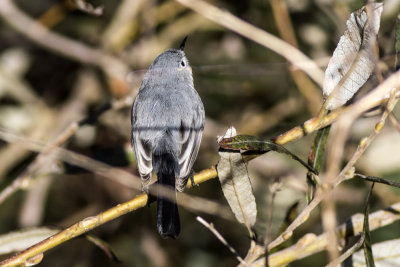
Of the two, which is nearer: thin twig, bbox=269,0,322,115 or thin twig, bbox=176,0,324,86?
thin twig, bbox=176,0,324,86

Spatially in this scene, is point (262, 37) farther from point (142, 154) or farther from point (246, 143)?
point (246, 143)

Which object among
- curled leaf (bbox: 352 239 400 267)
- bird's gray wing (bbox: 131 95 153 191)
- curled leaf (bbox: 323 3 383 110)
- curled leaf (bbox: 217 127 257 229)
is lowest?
curled leaf (bbox: 352 239 400 267)

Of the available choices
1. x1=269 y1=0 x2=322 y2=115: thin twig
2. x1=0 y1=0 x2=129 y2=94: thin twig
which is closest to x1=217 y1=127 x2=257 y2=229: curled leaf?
x1=269 y1=0 x2=322 y2=115: thin twig

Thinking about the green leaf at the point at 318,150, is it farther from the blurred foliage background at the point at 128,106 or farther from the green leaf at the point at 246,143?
the blurred foliage background at the point at 128,106

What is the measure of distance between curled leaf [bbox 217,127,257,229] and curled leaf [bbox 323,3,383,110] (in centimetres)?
37

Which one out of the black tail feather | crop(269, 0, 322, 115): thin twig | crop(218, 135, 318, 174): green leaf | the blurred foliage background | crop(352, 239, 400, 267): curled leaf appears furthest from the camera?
the blurred foliage background

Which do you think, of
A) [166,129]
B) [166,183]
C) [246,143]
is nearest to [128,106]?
[166,129]

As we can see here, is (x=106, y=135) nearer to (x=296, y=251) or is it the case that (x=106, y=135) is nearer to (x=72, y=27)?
(x=72, y=27)

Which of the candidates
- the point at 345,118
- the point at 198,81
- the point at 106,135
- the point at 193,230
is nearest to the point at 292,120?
the point at 198,81

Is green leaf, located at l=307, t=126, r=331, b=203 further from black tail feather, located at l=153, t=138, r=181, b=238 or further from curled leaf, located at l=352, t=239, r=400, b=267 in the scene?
black tail feather, located at l=153, t=138, r=181, b=238

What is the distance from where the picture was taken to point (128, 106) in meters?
3.78

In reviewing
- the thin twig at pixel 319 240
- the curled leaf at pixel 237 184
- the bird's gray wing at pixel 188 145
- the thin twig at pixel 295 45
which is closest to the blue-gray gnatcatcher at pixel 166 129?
the bird's gray wing at pixel 188 145

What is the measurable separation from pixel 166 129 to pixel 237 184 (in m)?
1.04

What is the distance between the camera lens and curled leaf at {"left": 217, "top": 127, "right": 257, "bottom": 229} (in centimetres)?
180
